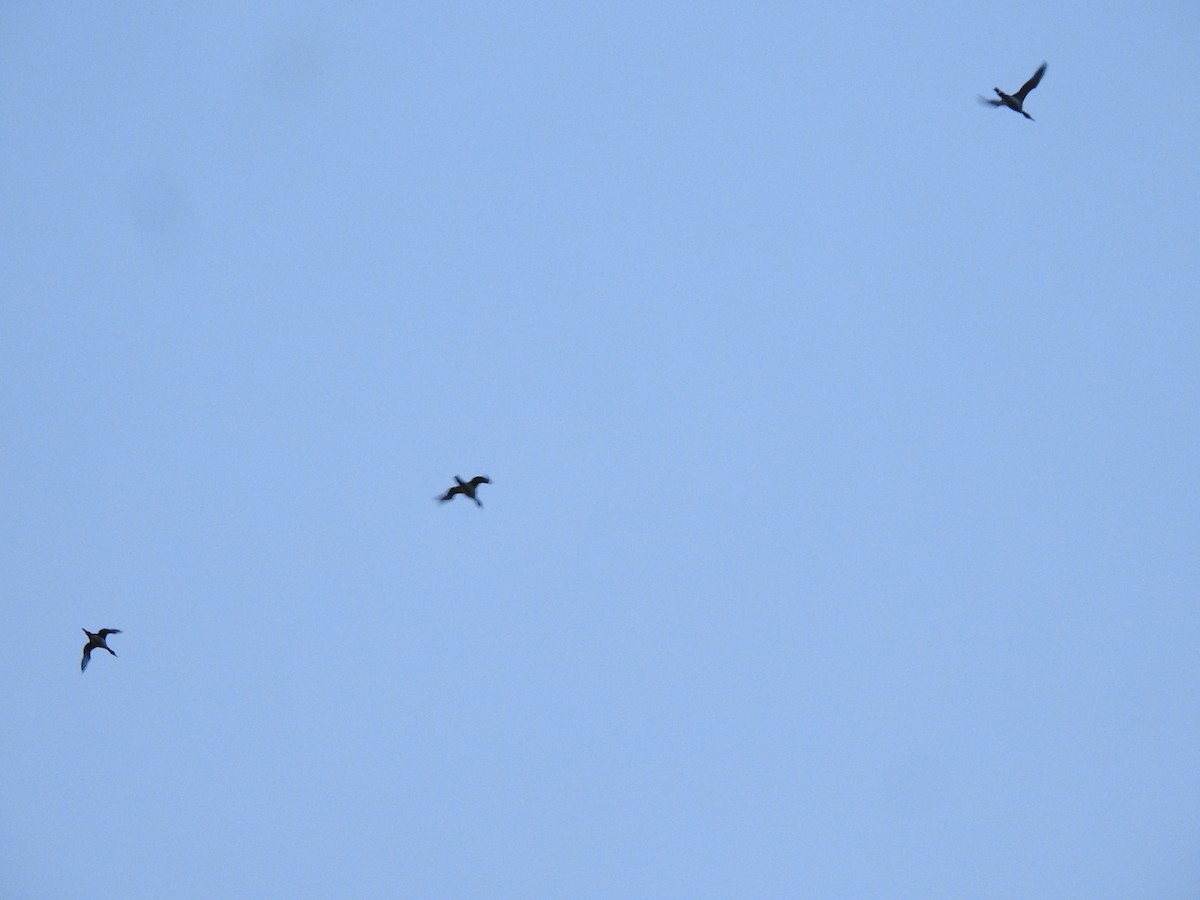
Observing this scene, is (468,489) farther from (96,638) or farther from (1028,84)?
(1028,84)

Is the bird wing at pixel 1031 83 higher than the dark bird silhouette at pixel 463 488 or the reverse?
higher

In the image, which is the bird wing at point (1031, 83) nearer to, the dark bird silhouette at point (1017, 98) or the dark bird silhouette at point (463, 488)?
the dark bird silhouette at point (1017, 98)

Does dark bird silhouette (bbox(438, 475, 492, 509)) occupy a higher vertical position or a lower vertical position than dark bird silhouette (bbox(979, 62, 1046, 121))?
lower

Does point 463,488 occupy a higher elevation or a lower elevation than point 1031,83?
lower

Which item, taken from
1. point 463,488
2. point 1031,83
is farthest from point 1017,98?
point 463,488

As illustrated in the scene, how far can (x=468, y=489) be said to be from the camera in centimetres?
6059

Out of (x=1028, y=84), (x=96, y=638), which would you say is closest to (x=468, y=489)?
(x=96, y=638)

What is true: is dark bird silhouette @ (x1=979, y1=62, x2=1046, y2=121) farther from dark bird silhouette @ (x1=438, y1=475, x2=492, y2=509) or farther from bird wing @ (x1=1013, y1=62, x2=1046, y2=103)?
dark bird silhouette @ (x1=438, y1=475, x2=492, y2=509)

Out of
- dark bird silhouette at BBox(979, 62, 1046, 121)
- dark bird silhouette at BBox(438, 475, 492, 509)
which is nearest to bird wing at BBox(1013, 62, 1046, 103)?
dark bird silhouette at BBox(979, 62, 1046, 121)

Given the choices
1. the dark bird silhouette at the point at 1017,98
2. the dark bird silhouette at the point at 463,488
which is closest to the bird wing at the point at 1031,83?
the dark bird silhouette at the point at 1017,98

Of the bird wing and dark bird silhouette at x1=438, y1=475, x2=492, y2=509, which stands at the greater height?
the bird wing

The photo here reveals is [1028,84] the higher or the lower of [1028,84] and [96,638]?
the higher

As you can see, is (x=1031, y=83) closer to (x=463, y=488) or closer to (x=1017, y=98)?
(x=1017, y=98)

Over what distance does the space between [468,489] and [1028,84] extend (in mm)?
25999
